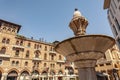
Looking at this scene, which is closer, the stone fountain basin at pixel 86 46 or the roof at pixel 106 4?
the stone fountain basin at pixel 86 46

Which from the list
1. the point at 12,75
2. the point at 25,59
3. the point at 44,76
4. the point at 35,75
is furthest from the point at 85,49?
the point at 44,76

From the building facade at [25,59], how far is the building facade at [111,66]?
9.22 m

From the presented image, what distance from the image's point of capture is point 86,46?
15.5ft

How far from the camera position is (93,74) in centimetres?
477

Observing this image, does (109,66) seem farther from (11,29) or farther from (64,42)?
(64,42)

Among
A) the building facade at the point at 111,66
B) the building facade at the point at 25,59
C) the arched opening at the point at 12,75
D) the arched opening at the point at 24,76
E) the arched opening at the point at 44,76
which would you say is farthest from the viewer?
the building facade at the point at 111,66

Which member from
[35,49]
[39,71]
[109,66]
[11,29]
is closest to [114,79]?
[109,66]

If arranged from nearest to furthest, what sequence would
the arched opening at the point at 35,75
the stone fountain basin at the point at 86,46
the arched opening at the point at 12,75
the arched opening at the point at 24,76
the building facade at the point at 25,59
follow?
the stone fountain basin at the point at 86,46, the arched opening at the point at 12,75, the building facade at the point at 25,59, the arched opening at the point at 24,76, the arched opening at the point at 35,75

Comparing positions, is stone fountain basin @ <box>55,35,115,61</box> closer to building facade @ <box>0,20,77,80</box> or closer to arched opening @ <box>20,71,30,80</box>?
building facade @ <box>0,20,77,80</box>

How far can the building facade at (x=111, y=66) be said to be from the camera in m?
31.8

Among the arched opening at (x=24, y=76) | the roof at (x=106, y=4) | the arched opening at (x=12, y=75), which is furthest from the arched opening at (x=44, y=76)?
the roof at (x=106, y=4)

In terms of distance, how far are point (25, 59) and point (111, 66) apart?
24.4m

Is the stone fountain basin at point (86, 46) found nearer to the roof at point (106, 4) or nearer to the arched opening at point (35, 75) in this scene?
the roof at point (106, 4)

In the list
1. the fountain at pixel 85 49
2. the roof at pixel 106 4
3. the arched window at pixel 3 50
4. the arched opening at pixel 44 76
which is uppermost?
the roof at pixel 106 4
